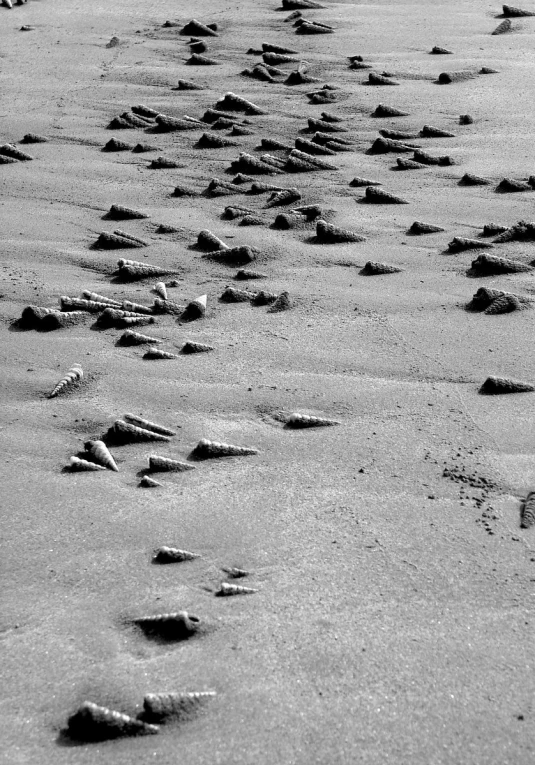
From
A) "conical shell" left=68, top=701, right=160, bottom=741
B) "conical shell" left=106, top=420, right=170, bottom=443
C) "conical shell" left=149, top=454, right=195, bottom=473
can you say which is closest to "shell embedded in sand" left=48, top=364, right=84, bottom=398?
"conical shell" left=106, top=420, right=170, bottom=443

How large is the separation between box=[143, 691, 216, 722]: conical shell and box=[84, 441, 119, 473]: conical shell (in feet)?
3.54

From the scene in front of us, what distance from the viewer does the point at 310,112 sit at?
6.79 metres

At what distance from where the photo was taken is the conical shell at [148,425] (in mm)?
3518

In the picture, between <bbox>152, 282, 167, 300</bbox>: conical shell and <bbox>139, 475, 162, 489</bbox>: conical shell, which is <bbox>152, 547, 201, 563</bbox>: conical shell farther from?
<bbox>152, 282, 167, 300</bbox>: conical shell

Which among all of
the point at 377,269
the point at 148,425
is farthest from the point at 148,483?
the point at 377,269

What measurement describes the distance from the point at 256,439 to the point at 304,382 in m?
0.45

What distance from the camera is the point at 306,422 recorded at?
353 centimetres

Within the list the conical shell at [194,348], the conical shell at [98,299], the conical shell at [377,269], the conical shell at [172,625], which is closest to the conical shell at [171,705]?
the conical shell at [172,625]

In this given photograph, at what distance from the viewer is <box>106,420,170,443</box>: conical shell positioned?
136 inches

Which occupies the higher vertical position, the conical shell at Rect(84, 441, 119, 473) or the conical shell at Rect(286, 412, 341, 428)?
the conical shell at Rect(286, 412, 341, 428)

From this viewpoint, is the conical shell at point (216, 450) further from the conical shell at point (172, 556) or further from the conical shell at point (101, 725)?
the conical shell at point (101, 725)

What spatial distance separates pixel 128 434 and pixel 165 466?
246mm

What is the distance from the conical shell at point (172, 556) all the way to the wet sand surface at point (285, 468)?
0.09ft

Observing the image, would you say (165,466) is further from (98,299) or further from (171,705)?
(98,299)
